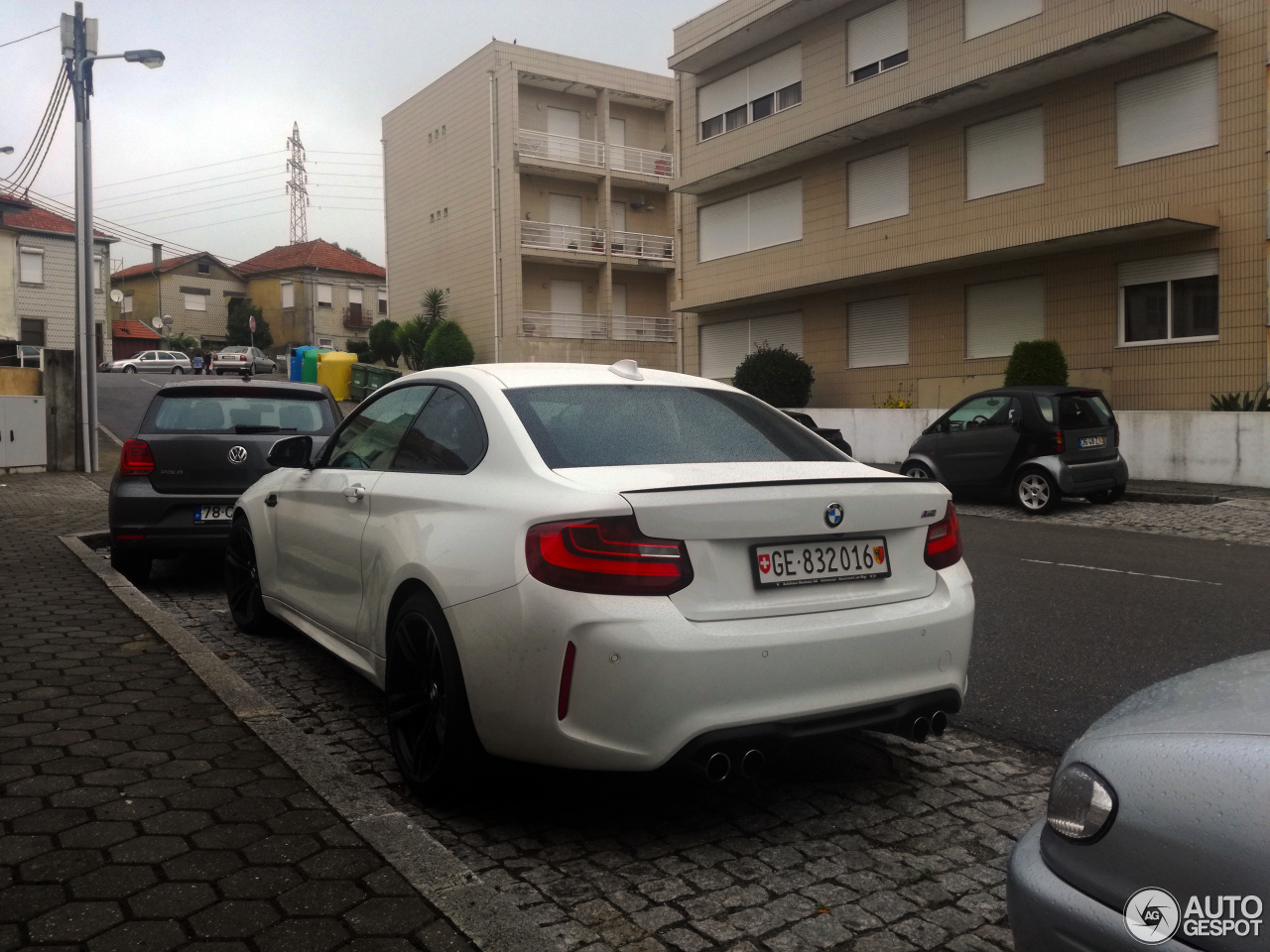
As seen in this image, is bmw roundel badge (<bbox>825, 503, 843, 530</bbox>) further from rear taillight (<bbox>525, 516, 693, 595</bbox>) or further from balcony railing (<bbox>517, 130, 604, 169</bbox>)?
balcony railing (<bbox>517, 130, 604, 169</bbox>)

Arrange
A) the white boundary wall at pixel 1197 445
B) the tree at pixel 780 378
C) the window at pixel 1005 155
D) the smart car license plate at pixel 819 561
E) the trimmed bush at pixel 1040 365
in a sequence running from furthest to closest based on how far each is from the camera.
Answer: the tree at pixel 780 378
the window at pixel 1005 155
the trimmed bush at pixel 1040 365
the white boundary wall at pixel 1197 445
the smart car license plate at pixel 819 561

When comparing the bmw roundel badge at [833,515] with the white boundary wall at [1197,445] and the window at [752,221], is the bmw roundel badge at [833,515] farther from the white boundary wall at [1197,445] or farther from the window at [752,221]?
the window at [752,221]

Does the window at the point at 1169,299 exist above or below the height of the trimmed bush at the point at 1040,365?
above

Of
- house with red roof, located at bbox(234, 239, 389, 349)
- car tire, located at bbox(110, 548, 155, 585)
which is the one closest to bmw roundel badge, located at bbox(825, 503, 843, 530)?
car tire, located at bbox(110, 548, 155, 585)

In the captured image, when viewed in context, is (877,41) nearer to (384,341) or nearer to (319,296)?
(384,341)

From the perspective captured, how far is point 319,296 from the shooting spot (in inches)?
2854

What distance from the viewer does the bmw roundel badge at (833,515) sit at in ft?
11.5

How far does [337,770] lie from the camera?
3932 mm

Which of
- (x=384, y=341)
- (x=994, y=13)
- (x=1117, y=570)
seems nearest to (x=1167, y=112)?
(x=994, y=13)

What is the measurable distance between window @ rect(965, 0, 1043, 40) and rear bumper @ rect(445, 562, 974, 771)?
21358 mm

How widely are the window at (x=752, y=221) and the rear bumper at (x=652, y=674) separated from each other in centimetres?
2522

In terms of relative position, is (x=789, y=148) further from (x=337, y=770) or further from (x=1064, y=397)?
(x=337, y=770)

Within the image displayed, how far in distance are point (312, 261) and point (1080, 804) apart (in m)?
75.7

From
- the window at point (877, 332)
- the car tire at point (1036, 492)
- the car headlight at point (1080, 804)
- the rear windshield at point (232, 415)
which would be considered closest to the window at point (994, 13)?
the window at point (877, 332)
